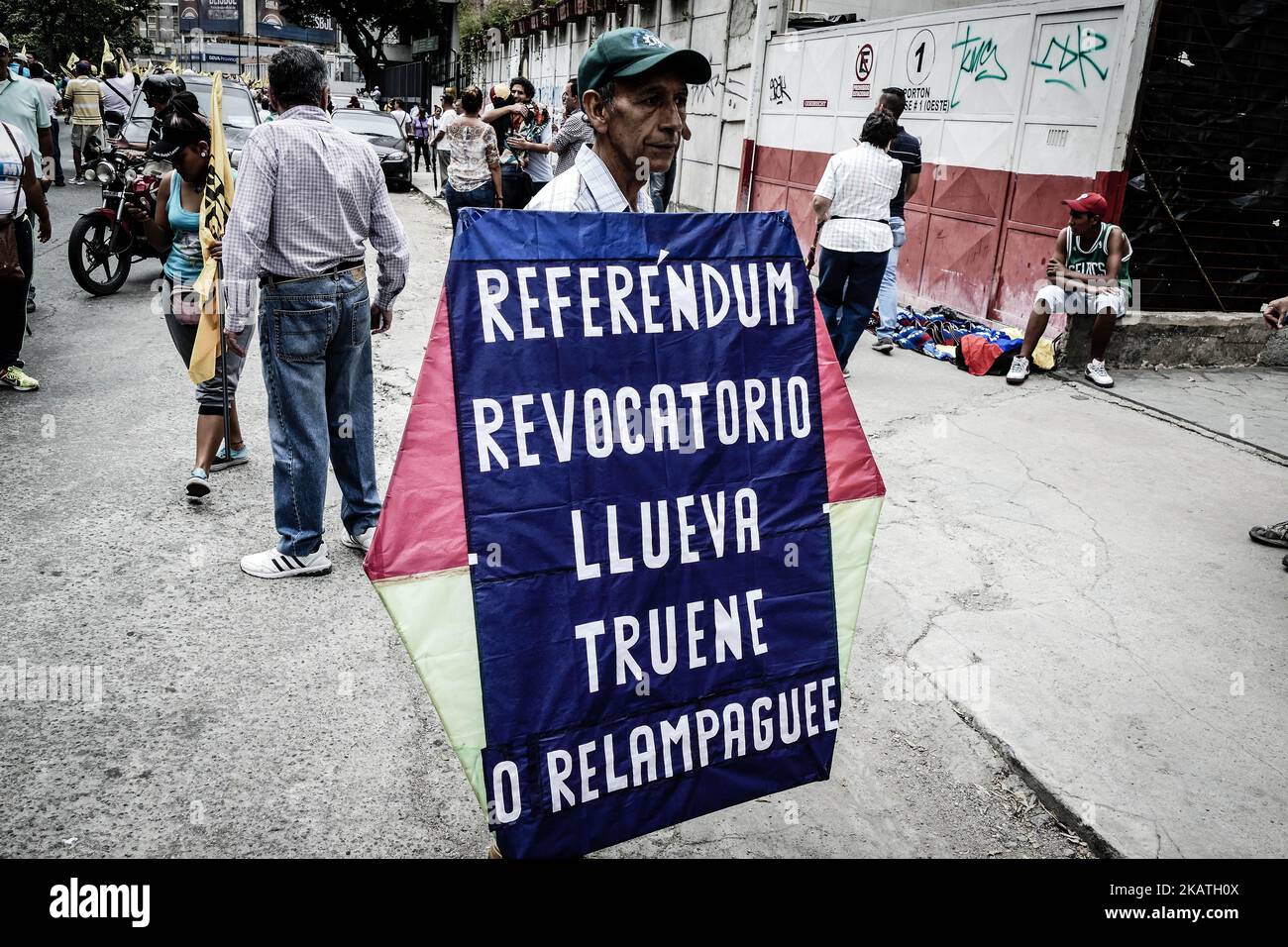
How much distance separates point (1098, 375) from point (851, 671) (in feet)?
16.4

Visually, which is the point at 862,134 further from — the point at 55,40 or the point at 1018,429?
the point at 55,40

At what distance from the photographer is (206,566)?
3996 mm

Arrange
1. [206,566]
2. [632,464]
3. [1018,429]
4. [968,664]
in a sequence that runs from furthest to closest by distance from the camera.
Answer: [1018,429]
[206,566]
[968,664]
[632,464]

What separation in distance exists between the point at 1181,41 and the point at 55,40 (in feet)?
191

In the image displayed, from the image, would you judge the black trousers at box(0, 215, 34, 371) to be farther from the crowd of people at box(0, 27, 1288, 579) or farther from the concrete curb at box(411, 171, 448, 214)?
the concrete curb at box(411, 171, 448, 214)

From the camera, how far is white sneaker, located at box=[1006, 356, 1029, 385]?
24.1 ft

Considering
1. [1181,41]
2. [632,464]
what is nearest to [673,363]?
[632,464]

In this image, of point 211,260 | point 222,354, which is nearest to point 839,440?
point 222,354

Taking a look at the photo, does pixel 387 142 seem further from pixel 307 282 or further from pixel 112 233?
pixel 307 282

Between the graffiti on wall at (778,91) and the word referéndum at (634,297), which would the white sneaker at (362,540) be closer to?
the word referéndum at (634,297)

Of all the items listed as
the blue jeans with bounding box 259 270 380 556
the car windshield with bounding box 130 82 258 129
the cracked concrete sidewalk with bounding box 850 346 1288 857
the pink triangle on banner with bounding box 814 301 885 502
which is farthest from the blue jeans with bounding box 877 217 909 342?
the car windshield with bounding box 130 82 258 129

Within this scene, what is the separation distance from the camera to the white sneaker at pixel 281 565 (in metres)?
3.94

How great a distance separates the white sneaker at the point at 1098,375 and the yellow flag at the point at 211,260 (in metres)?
6.19

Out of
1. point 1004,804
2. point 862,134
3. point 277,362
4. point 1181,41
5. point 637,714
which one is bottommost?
point 1004,804
